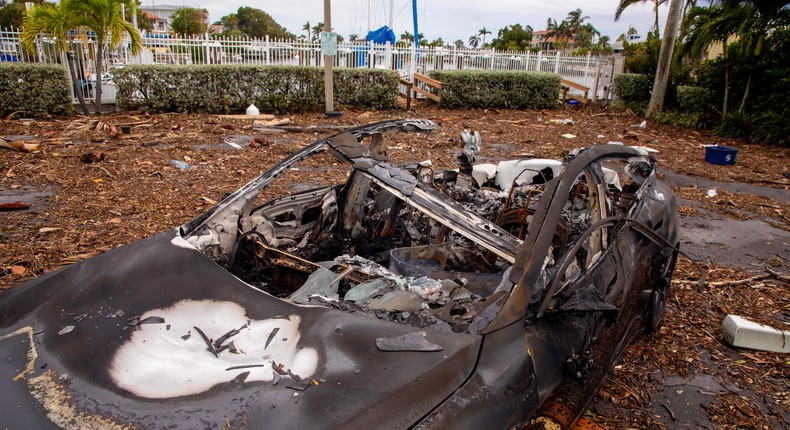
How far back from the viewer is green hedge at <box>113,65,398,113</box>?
44.0 feet

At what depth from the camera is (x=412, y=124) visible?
3508 millimetres

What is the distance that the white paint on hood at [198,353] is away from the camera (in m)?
1.94

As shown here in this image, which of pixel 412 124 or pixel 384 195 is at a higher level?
pixel 412 124

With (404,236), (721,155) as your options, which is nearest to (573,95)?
(721,155)

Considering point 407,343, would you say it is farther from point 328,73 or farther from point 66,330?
point 328,73

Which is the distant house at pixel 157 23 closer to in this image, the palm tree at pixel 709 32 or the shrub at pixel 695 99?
the shrub at pixel 695 99

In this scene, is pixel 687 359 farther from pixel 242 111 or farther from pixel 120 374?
pixel 242 111

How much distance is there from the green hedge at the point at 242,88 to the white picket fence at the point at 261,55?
109 cm

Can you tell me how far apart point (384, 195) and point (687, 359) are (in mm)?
2480

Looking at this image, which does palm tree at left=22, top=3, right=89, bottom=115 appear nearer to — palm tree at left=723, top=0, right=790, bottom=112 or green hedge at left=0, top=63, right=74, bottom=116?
green hedge at left=0, top=63, right=74, bottom=116

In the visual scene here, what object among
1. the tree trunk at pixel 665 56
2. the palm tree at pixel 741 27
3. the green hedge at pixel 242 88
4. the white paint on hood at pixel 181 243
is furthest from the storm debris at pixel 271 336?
the tree trunk at pixel 665 56

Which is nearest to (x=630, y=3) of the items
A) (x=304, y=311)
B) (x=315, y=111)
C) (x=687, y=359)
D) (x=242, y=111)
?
(x=315, y=111)

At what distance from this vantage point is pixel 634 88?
18.6 m

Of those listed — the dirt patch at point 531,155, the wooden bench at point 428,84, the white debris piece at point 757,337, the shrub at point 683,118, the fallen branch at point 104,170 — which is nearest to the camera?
the dirt patch at point 531,155
